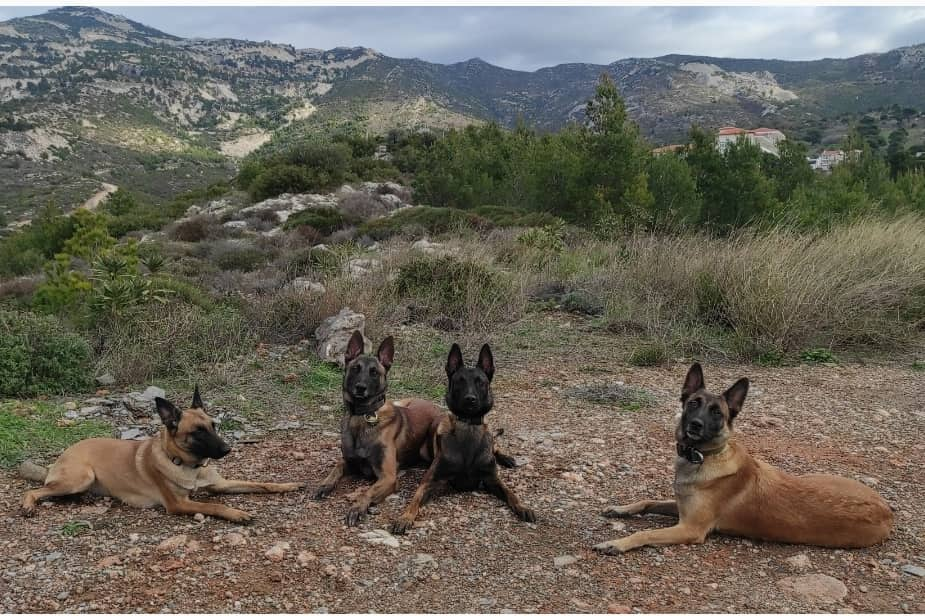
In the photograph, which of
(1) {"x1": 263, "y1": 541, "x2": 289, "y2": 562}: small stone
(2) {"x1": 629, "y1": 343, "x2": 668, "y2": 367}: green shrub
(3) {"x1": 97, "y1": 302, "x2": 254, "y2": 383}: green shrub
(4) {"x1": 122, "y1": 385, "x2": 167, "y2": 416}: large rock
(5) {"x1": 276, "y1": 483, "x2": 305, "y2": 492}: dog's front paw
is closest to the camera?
(1) {"x1": 263, "y1": 541, "x2": 289, "y2": 562}: small stone

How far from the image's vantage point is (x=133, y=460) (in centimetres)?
425

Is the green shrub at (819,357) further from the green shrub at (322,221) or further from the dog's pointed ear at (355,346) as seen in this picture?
the green shrub at (322,221)

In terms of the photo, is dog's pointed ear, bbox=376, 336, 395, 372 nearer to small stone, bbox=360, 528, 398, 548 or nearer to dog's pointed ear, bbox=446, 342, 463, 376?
dog's pointed ear, bbox=446, 342, 463, 376

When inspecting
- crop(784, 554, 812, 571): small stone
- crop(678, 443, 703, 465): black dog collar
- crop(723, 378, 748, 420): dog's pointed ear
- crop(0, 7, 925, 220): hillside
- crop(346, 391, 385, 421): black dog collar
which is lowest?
crop(784, 554, 812, 571): small stone

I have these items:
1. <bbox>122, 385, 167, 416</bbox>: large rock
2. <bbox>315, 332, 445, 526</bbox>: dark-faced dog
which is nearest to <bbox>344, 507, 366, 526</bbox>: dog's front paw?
<bbox>315, 332, 445, 526</bbox>: dark-faced dog

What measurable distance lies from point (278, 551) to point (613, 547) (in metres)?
1.85

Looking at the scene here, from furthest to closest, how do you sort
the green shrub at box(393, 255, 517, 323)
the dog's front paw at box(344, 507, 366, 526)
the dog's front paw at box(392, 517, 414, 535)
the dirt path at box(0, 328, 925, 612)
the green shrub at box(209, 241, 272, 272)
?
the green shrub at box(209, 241, 272, 272)
the green shrub at box(393, 255, 517, 323)
the dog's front paw at box(344, 507, 366, 526)
the dog's front paw at box(392, 517, 414, 535)
the dirt path at box(0, 328, 925, 612)

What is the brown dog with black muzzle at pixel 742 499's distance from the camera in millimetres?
3607

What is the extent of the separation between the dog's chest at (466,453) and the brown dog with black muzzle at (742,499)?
36.7 inches

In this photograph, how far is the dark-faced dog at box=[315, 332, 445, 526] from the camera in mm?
4281

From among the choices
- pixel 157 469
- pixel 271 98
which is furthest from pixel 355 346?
pixel 271 98

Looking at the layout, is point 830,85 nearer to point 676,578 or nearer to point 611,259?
point 611,259

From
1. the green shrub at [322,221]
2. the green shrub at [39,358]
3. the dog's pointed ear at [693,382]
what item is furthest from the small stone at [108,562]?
the green shrub at [322,221]

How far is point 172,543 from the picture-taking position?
12.0ft
